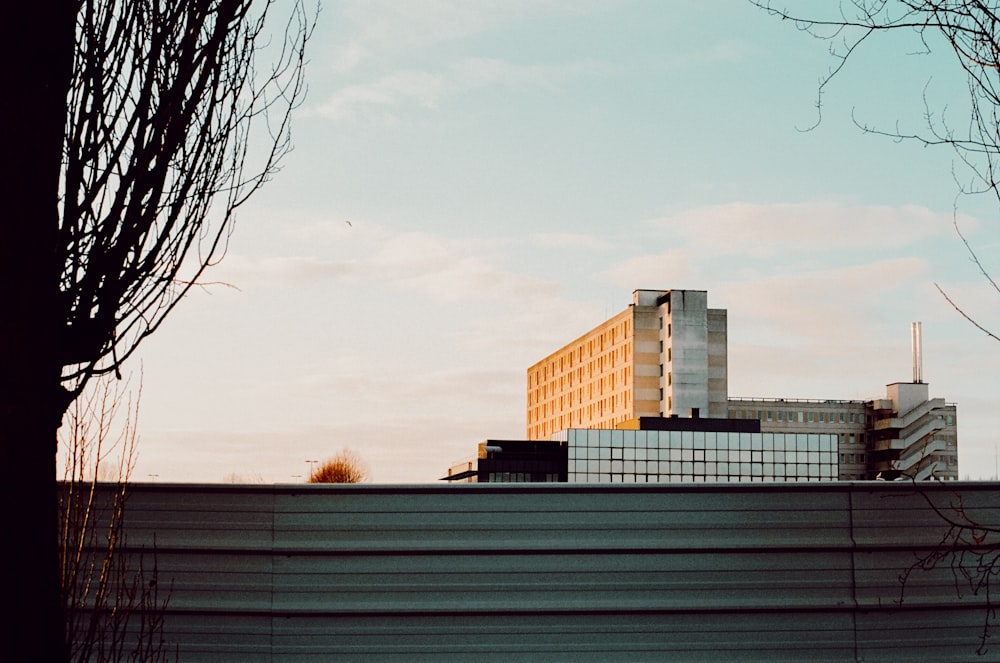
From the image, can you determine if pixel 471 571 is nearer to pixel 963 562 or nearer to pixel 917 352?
pixel 963 562

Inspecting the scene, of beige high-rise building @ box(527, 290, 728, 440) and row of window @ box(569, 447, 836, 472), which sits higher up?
beige high-rise building @ box(527, 290, 728, 440)

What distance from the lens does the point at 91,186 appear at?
2879 mm

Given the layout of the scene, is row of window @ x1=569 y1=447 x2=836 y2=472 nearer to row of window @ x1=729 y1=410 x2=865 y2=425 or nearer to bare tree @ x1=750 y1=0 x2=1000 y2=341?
row of window @ x1=729 y1=410 x2=865 y2=425

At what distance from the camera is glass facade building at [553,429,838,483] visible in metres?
54.4

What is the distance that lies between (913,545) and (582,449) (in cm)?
5085

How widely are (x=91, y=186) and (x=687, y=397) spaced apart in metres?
64.8

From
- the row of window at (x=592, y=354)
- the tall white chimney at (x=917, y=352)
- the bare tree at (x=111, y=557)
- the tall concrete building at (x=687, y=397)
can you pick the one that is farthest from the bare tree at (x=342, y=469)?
the tall white chimney at (x=917, y=352)

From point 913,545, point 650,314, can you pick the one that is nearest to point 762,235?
point 650,314

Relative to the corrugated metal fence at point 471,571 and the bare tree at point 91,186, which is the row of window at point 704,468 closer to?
the corrugated metal fence at point 471,571

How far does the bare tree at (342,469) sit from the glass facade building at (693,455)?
12384 millimetres

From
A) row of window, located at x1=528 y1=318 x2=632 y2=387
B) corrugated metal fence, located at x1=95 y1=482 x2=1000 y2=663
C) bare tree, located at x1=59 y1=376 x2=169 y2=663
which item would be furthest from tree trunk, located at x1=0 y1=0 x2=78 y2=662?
row of window, located at x1=528 y1=318 x2=632 y2=387

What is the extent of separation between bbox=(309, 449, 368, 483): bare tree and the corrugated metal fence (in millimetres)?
36079

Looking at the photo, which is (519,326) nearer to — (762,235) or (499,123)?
(762,235)

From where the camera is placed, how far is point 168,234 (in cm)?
305
